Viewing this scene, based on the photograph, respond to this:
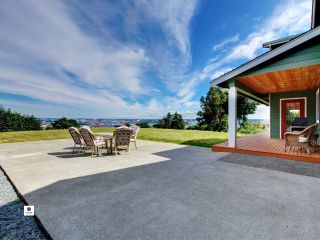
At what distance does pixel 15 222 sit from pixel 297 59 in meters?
7.37

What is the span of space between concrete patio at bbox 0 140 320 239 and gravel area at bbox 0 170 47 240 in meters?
0.12

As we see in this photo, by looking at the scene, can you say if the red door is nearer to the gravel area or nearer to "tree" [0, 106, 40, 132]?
the gravel area

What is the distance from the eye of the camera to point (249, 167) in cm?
469

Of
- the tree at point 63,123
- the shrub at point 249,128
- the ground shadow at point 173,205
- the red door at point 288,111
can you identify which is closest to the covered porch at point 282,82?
the red door at point 288,111

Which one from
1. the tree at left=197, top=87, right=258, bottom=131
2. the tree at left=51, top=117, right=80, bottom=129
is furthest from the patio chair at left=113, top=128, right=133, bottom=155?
the tree at left=197, top=87, right=258, bottom=131

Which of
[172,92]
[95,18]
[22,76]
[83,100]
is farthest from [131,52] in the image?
[172,92]

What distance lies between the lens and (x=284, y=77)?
21.0ft

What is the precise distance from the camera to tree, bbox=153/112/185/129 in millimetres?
24656

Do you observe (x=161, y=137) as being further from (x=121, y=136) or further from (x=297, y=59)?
(x=297, y=59)

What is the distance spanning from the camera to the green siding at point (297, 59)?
4695 millimetres

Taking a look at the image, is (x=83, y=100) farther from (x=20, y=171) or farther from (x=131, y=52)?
(x=20, y=171)

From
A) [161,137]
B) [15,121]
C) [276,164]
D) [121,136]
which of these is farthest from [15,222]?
[15,121]

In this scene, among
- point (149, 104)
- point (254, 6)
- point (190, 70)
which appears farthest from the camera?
point (149, 104)

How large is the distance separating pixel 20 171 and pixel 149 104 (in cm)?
3491
